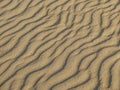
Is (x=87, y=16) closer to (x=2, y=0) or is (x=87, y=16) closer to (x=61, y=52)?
(x=61, y=52)

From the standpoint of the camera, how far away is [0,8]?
20.7ft

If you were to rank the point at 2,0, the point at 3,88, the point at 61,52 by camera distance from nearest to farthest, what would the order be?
1. the point at 3,88
2. the point at 61,52
3. the point at 2,0

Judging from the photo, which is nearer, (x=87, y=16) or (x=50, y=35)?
(x=50, y=35)

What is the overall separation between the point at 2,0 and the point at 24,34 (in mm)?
1464

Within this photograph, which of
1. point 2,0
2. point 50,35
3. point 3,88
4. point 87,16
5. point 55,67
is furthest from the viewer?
point 2,0

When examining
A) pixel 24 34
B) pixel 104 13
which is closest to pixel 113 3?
pixel 104 13

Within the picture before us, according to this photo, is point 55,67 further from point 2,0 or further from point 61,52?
point 2,0

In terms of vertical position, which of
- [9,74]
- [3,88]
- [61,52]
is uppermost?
[61,52]

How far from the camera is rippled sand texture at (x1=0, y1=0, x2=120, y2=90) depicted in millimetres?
4496

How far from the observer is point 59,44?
525 centimetres

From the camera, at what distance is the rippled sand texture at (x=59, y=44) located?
14.8 feet

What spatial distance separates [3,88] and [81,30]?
2024 mm

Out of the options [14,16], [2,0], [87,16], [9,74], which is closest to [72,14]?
[87,16]

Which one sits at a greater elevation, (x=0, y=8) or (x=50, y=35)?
(x=0, y=8)
